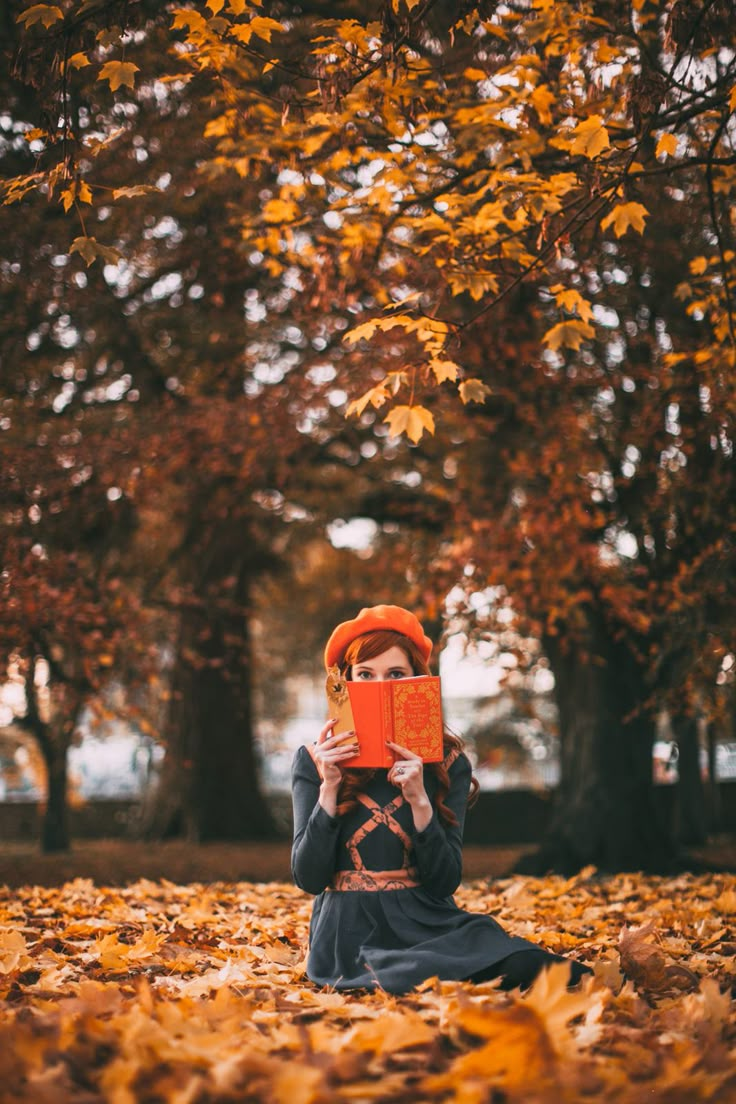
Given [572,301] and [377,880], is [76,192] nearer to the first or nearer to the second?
[572,301]

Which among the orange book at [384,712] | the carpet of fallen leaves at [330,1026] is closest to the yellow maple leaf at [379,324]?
the orange book at [384,712]

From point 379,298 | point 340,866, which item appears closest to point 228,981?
point 340,866

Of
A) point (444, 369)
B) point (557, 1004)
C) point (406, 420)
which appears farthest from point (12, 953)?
point (444, 369)

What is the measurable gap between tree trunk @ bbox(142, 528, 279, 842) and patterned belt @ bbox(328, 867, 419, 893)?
9.64 metres

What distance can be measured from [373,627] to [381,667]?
0.59ft

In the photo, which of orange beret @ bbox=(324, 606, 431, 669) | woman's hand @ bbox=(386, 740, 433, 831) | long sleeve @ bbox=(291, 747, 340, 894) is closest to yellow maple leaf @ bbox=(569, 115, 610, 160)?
orange beret @ bbox=(324, 606, 431, 669)

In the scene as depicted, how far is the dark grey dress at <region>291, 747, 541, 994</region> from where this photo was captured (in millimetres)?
3672

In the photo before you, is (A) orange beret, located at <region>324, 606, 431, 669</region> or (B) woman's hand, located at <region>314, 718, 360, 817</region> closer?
(B) woman's hand, located at <region>314, 718, 360, 817</region>

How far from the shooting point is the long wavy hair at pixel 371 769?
3.84 m

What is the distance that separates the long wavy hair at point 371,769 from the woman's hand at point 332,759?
11cm

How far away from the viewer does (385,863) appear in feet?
12.6

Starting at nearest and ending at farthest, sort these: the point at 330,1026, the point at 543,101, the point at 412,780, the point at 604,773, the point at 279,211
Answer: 1. the point at 330,1026
2. the point at 412,780
3. the point at 543,101
4. the point at 279,211
5. the point at 604,773

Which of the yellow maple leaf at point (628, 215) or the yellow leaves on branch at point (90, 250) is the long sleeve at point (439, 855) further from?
the yellow maple leaf at point (628, 215)

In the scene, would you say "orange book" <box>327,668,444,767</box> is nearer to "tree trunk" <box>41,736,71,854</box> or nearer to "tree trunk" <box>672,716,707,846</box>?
"tree trunk" <box>41,736,71,854</box>
